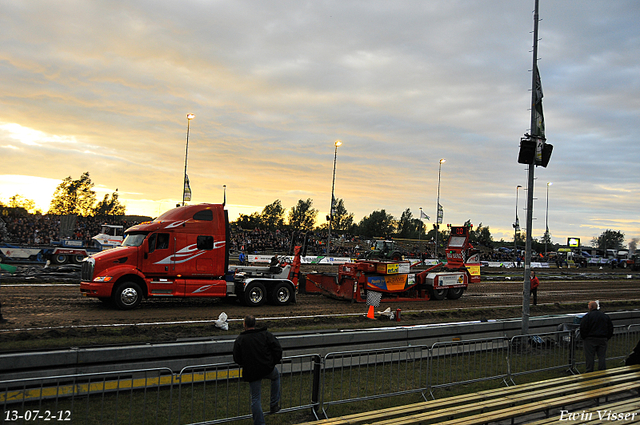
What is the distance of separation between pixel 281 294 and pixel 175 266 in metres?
4.10

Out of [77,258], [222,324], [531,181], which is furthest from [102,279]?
[77,258]

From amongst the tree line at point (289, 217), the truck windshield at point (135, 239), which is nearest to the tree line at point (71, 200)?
the tree line at point (289, 217)

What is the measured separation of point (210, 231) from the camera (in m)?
15.0

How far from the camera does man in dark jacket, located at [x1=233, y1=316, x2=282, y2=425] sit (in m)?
5.46

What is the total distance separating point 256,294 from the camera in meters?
15.8

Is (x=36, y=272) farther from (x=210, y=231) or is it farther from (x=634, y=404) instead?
(x=634, y=404)

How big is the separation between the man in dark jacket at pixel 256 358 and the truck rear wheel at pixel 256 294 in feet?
33.1

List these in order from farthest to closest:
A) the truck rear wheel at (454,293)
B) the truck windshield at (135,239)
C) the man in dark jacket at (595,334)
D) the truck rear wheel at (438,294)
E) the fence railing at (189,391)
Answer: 1. the truck rear wheel at (454,293)
2. the truck rear wheel at (438,294)
3. the truck windshield at (135,239)
4. the man in dark jacket at (595,334)
5. the fence railing at (189,391)

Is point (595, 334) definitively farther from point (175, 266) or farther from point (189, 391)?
point (175, 266)

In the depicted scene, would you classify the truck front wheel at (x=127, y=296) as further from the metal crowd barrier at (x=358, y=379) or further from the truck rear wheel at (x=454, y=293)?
the truck rear wheel at (x=454, y=293)

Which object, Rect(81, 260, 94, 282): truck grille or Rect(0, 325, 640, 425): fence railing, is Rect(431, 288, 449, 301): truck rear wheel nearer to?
Rect(0, 325, 640, 425): fence railing

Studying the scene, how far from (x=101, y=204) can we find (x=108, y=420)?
8965cm

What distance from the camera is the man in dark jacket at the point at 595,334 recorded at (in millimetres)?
8422

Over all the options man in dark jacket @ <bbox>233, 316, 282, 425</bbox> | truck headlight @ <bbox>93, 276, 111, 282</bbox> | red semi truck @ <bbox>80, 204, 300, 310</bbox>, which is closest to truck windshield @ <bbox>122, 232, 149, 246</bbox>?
red semi truck @ <bbox>80, 204, 300, 310</bbox>
